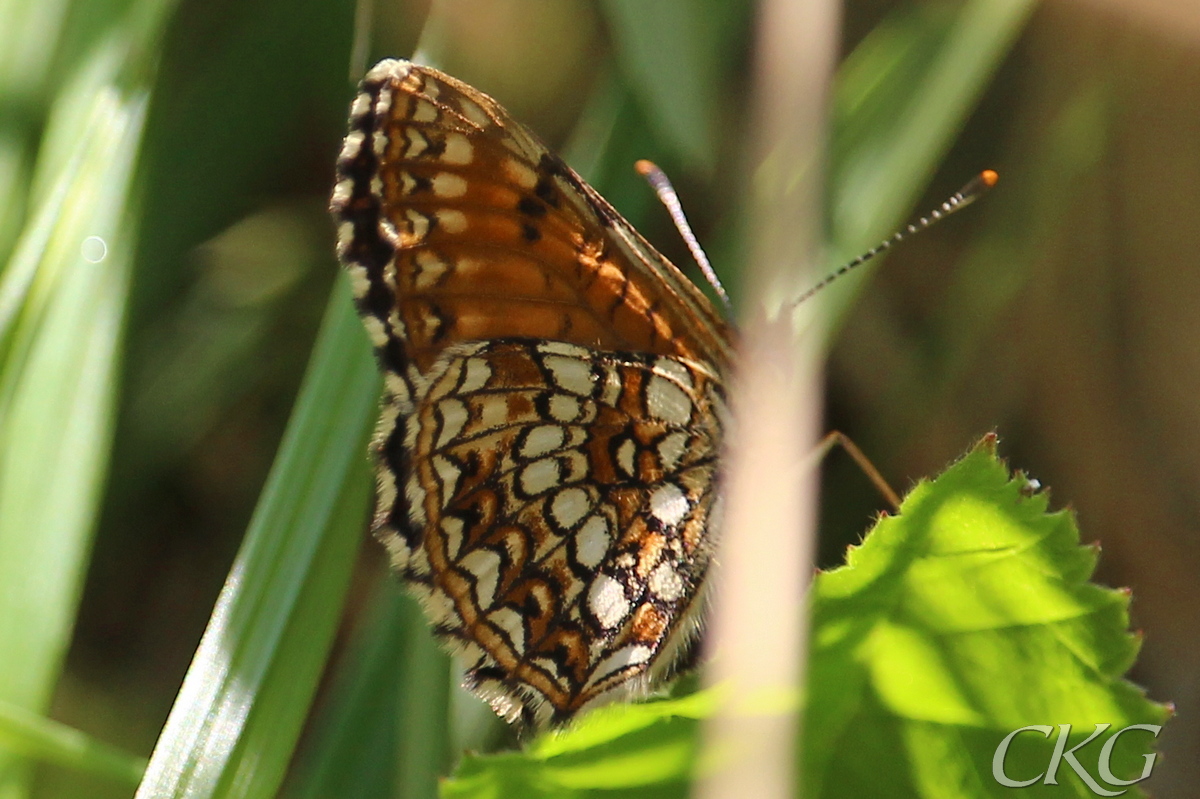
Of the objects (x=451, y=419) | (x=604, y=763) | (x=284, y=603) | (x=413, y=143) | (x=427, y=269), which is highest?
(x=413, y=143)

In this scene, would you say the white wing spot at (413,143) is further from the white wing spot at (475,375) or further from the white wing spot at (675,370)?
the white wing spot at (675,370)

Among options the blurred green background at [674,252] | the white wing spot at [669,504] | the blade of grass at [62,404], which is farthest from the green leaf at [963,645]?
the blade of grass at [62,404]

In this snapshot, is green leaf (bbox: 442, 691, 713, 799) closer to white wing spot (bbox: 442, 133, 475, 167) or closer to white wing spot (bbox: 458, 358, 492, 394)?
white wing spot (bbox: 458, 358, 492, 394)

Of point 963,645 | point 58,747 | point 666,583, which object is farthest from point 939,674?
point 58,747

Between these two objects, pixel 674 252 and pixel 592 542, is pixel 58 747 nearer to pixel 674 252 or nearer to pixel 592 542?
pixel 592 542

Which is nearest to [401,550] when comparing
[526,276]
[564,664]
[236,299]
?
[564,664]

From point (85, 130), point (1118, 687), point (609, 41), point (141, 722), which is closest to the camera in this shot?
point (1118, 687)

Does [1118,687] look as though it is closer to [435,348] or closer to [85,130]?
[435,348]
